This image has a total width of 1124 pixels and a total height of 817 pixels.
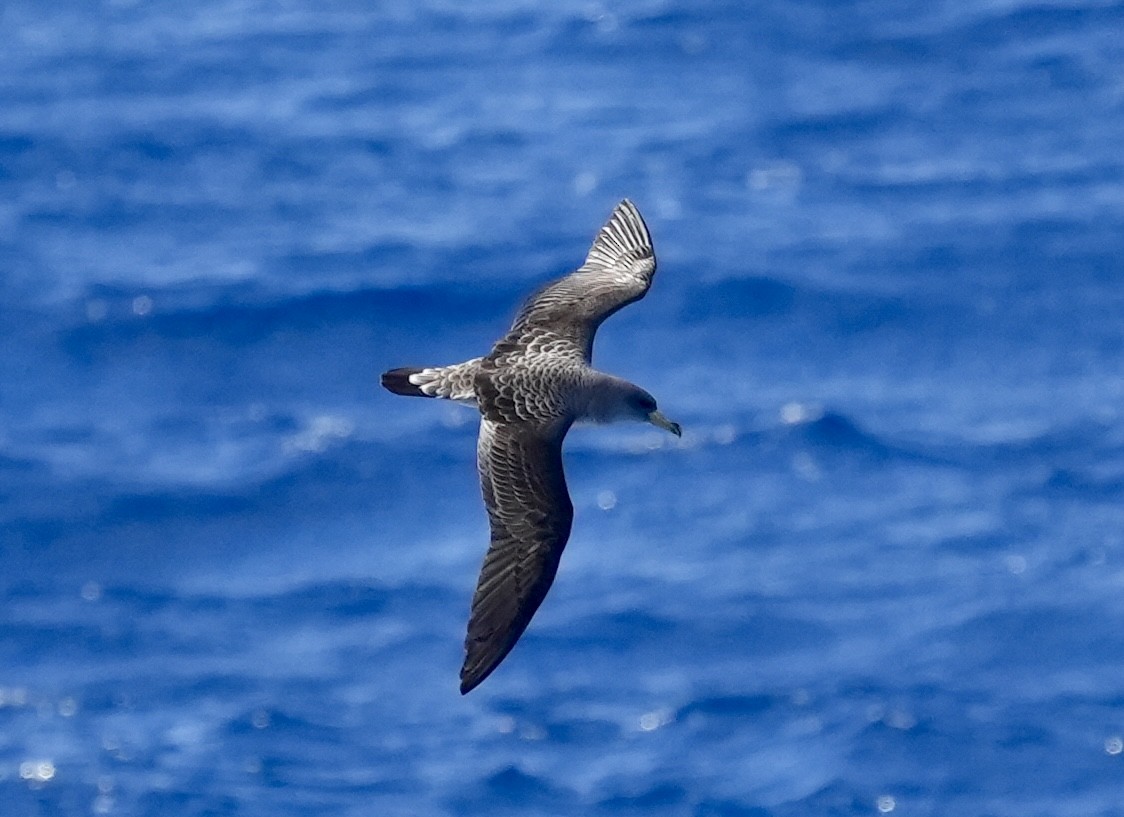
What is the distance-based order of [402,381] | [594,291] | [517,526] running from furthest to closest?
[594,291] < [402,381] < [517,526]

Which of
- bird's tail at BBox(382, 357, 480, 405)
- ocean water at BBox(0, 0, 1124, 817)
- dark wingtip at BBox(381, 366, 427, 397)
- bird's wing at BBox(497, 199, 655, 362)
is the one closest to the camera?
bird's tail at BBox(382, 357, 480, 405)

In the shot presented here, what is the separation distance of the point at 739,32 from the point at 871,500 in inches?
332

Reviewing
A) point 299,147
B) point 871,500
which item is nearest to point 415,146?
point 299,147

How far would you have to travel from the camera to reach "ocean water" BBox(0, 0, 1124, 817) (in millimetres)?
20953

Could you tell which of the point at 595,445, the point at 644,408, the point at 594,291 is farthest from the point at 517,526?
the point at 595,445

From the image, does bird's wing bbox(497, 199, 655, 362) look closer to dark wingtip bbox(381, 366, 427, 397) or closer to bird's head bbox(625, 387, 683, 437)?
bird's head bbox(625, 387, 683, 437)

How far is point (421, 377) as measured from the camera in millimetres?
12906

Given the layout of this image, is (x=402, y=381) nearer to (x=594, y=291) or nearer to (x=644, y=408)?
(x=644, y=408)

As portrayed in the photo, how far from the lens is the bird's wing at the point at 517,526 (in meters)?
12.0

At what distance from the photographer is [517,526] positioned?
12234mm

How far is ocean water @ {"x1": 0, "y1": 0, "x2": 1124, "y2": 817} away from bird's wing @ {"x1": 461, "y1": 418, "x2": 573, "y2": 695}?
8.72 metres

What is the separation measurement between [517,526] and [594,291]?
227 centimetres

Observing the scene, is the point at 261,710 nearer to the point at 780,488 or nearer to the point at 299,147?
the point at 780,488

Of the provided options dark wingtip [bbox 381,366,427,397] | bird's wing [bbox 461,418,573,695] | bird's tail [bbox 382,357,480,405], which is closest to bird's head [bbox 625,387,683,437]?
bird's wing [bbox 461,418,573,695]
